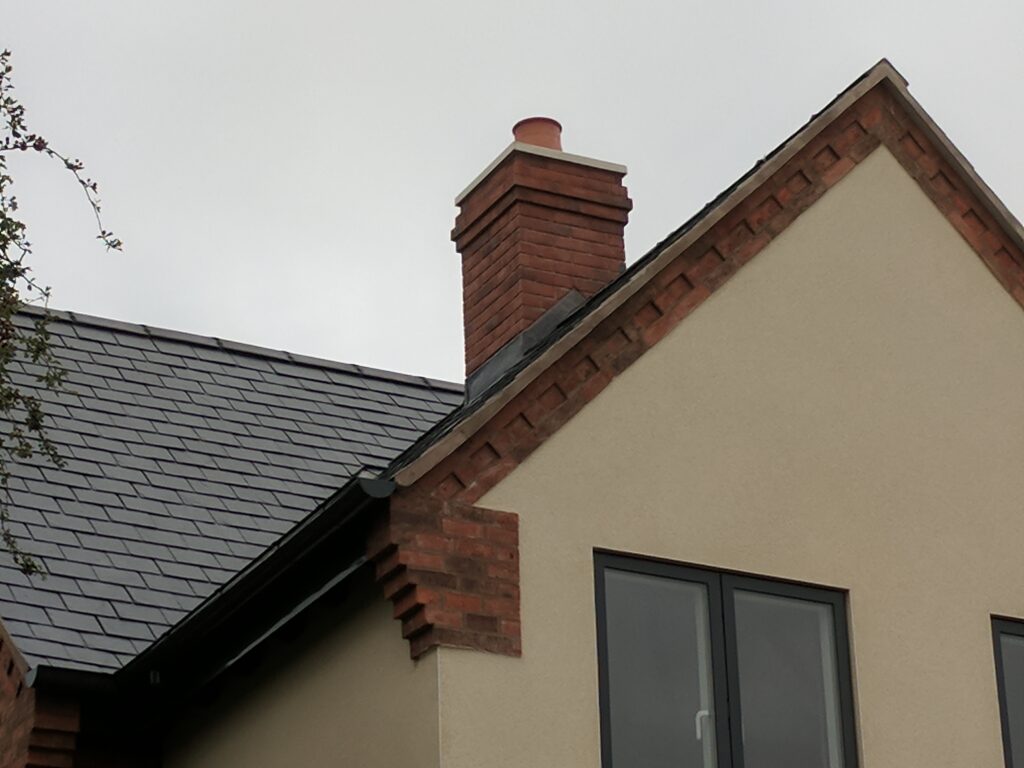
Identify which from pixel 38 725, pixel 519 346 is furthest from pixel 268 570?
pixel 519 346

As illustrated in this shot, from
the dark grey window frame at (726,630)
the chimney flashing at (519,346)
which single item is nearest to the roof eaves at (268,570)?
the dark grey window frame at (726,630)

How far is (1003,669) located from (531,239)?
15.4 feet

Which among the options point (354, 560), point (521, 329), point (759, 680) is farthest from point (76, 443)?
point (759, 680)

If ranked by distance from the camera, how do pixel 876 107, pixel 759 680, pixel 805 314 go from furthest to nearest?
pixel 876 107 → pixel 805 314 → pixel 759 680

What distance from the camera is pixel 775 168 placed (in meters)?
12.0

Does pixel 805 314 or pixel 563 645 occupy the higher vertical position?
pixel 805 314

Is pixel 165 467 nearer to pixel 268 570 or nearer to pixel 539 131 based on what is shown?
pixel 539 131

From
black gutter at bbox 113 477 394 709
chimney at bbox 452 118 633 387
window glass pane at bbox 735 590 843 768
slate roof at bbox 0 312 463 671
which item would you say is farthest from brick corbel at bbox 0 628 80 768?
window glass pane at bbox 735 590 843 768

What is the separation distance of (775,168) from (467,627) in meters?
3.66

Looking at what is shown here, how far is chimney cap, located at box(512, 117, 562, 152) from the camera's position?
14867 millimetres

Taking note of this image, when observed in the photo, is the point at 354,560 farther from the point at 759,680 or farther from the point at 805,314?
the point at 805,314

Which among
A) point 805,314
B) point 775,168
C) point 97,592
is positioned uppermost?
point 775,168

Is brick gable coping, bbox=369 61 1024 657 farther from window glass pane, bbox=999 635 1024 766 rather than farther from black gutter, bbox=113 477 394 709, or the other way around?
window glass pane, bbox=999 635 1024 766

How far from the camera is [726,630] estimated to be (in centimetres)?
1063
